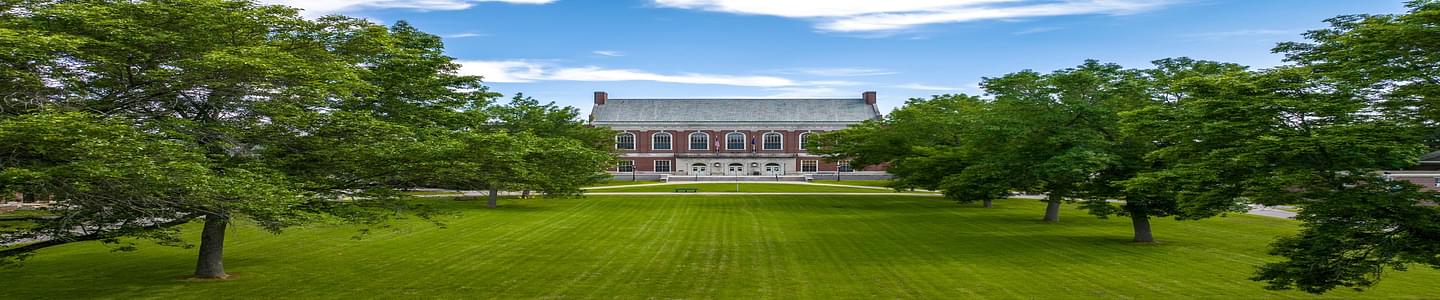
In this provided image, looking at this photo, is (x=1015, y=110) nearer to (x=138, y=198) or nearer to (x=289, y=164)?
(x=289, y=164)

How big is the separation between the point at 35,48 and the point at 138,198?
8.04 ft

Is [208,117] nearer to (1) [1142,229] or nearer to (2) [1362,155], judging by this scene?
(2) [1362,155]

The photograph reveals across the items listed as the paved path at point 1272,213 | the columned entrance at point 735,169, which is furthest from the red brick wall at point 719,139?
the paved path at point 1272,213

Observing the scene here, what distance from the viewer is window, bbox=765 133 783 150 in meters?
122

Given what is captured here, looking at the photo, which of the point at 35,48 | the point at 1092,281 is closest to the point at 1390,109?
the point at 1092,281

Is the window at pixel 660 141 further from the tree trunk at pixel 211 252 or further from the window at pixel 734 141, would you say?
the tree trunk at pixel 211 252

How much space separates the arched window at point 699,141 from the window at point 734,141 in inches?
95.6

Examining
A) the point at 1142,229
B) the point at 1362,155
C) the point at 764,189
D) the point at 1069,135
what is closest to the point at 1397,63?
the point at 1362,155

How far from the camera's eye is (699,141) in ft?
401

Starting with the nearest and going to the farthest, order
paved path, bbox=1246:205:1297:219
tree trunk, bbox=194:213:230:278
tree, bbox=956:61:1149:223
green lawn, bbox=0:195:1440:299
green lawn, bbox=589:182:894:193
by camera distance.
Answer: green lawn, bbox=0:195:1440:299 → tree trunk, bbox=194:213:230:278 → tree, bbox=956:61:1149:223 → paved path, bbox=1246:205:1297:219 → green lawn, bbox=589:182:894:193

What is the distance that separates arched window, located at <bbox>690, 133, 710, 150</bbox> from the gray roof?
1817mm

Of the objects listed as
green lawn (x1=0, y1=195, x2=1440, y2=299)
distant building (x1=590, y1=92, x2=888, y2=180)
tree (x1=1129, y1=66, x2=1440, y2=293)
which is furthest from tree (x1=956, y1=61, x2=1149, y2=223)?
distant building (x1=590, y1=92, x2=888, y2=180)

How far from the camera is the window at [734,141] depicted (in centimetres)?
12181

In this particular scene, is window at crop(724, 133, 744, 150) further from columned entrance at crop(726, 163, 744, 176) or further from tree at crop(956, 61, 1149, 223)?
tree at crop(956, 61, 1149, 223)
